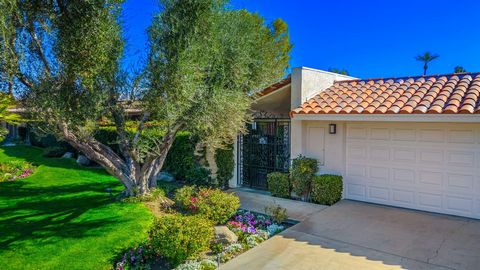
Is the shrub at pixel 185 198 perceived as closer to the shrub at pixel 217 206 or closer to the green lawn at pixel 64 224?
the shrub at pixel 217 206

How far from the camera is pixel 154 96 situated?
9.50 meters

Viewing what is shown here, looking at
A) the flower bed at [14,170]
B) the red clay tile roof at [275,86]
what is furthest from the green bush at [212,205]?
the flower bed at [14,170]

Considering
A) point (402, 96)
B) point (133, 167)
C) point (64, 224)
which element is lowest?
point (64, 224)

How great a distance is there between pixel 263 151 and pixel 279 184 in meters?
2.00

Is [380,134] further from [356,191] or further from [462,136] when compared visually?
[462,136]

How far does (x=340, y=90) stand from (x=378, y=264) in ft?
27.6

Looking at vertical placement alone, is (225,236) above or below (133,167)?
below

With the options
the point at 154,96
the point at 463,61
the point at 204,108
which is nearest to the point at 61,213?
the point at 154,96

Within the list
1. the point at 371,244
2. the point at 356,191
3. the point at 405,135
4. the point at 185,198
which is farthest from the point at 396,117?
the point at 185,198

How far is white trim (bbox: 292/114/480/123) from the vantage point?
9.21 metres

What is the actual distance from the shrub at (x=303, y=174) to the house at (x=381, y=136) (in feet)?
1.53

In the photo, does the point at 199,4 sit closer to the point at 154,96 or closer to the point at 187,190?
the point at 154,96

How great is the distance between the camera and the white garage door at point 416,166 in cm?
1008

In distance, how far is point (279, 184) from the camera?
13.2 meters
